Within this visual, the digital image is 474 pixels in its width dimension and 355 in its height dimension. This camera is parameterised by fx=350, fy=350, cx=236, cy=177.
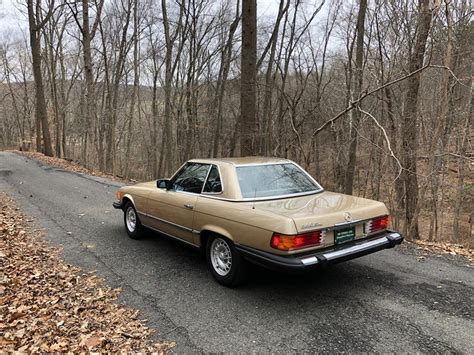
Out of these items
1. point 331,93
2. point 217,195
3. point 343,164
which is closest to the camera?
point 217,195

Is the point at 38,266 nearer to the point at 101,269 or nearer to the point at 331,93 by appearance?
the point at 101,269

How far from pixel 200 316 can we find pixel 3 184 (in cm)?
1158

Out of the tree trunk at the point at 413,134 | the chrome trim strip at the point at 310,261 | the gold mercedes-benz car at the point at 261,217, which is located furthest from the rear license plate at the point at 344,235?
the tree trunk at the point at 413,134

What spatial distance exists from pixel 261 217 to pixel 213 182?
1.17 m

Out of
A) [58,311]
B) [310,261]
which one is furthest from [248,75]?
[58,311]

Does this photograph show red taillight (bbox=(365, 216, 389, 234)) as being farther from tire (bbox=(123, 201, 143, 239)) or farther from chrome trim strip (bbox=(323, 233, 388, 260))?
tire (bbox=(123, 201, 143, 239))

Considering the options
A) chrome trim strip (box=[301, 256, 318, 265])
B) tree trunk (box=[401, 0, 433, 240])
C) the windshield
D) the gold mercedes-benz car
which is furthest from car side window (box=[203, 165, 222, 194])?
tree trunk (box=[401, 0, 433, 240])

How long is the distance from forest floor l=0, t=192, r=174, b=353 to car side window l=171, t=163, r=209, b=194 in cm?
165

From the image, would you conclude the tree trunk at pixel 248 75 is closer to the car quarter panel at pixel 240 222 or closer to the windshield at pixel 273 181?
the windshield at pixel 273 181

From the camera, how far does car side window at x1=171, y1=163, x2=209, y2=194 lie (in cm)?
494

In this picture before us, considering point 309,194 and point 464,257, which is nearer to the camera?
point 309,194

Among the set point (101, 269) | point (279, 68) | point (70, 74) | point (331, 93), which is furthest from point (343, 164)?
point (70, 74)

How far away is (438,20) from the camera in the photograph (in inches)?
372

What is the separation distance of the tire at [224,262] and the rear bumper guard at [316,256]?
204 millimetres
